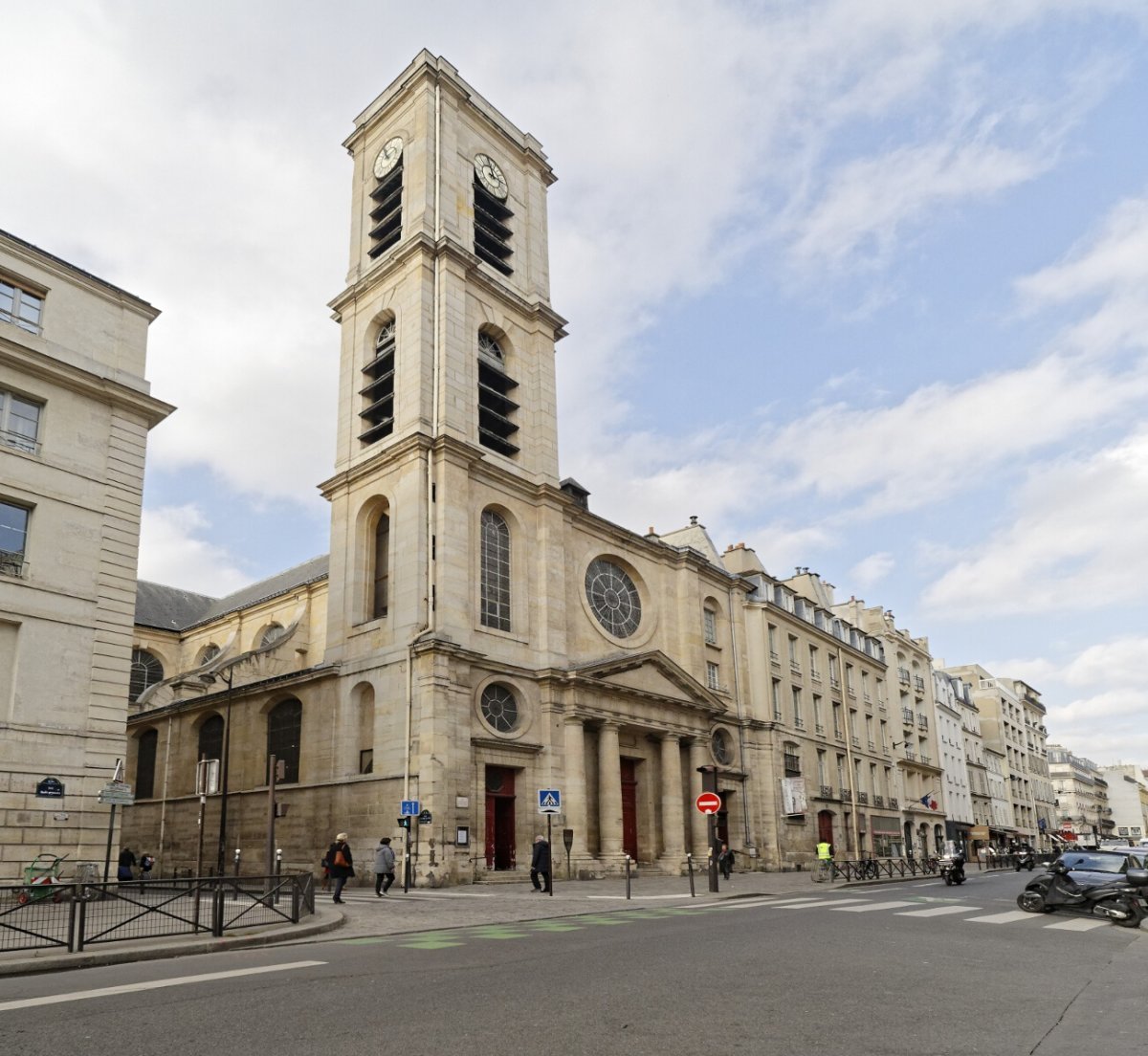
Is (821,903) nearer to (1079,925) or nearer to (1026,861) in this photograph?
(1079,925)

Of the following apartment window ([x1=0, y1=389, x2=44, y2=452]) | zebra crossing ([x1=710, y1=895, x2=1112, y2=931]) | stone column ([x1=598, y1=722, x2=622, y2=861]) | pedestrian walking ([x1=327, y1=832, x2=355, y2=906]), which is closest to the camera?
zebra crossing ([x1=710, y1=895, x2=1112, y2=931])

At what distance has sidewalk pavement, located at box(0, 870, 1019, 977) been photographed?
10398 mm

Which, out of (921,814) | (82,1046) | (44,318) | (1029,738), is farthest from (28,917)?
(1029,738)

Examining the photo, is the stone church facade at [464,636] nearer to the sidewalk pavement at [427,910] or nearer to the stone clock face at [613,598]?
the stone clock face at [613,598]

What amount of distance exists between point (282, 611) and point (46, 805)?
25.6 meters

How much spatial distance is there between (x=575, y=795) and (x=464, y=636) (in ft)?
21.5

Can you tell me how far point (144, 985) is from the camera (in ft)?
27.2

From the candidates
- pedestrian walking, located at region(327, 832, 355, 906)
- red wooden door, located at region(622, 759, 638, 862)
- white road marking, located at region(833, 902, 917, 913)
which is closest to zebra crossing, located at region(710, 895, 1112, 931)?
white road marking, located at region(833, 902, 917, 913)

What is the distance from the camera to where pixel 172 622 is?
52688 millimetres

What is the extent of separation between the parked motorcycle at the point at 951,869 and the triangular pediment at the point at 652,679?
11.8 m

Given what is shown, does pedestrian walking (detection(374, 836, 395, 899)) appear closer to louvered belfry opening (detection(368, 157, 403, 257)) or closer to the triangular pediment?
the triangular pediment

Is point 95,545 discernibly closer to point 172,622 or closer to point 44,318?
point 44,318

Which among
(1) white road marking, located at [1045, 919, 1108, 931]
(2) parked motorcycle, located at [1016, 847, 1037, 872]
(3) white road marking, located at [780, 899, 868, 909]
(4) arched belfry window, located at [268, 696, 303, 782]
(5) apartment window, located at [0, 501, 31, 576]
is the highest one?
(5) apartment window, located at [0, 501, 31, 576]

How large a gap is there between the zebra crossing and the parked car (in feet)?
5.66
